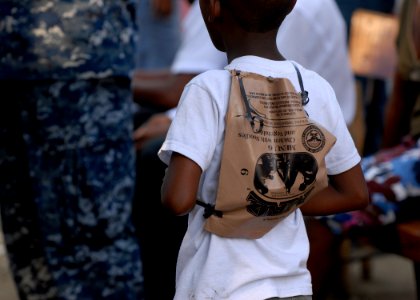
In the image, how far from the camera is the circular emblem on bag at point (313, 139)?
60.4 inches

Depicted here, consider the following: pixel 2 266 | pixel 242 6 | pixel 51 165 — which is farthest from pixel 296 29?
pixel 2 266

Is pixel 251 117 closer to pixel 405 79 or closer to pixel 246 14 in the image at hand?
pixel 246 14

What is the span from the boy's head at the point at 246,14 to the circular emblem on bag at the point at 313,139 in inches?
8.7

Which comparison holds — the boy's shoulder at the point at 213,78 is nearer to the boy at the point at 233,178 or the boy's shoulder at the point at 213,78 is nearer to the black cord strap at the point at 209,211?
the boy at the point at 233,178

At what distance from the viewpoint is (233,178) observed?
1496 mm

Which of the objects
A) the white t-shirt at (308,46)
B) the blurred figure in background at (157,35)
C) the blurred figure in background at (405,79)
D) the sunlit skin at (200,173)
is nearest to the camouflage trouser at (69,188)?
the white t-shirt at (308,46)

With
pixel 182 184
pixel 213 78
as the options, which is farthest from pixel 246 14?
pixel 182 184

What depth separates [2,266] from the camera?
409 cm

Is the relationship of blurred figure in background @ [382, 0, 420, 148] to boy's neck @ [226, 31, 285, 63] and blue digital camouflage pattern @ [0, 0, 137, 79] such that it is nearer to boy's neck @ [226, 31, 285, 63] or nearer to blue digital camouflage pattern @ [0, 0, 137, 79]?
blue digital camouflage pattern @ [0, 0, 137, 79]

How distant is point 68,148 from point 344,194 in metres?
0.97

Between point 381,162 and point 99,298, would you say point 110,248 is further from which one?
point 381,162

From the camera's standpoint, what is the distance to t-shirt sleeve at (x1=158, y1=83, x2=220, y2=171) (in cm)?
150

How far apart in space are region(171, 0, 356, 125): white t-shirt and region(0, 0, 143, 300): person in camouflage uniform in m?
0.55

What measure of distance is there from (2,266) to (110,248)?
5.93 ft
